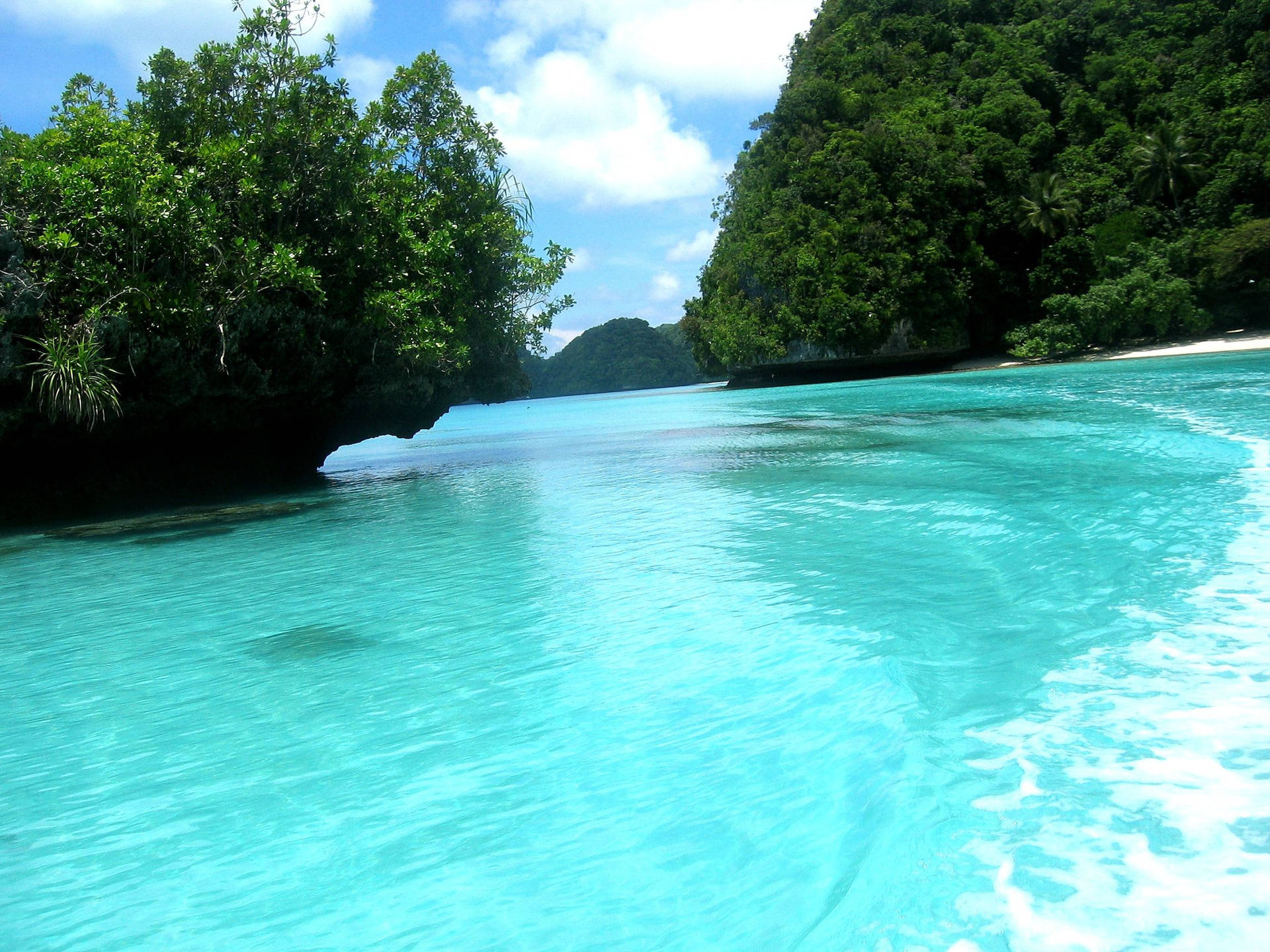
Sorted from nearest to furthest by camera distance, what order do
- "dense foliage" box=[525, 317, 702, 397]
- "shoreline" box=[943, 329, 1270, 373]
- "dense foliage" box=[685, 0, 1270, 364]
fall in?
1. "shoreline" box=[943, 329, 1270, 373]
2. "dense foliage" box=[685, 0, 1270, 364]
3. "dense foliage" box=[525, 317, 702, 397]

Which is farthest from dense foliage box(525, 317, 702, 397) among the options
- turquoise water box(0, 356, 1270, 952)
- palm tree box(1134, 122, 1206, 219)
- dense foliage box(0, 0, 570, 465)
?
turquoise water box(0, 356, 1270, 952)

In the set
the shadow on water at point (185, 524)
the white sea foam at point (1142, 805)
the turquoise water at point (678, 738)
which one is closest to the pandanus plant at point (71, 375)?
the shadow on water at point (185, 524)

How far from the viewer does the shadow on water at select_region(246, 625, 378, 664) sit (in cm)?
541

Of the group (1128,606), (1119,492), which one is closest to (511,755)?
(1128,606)

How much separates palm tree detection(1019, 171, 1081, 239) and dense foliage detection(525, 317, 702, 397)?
7713 centimetres

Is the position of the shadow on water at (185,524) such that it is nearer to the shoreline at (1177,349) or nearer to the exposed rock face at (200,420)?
the exposed rock face at (200,420)

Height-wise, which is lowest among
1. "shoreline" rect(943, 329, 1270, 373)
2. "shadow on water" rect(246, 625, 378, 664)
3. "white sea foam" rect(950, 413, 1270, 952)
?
"white sea foam" rect(950, 413, 1270, 952)

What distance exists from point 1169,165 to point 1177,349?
10.4 meters

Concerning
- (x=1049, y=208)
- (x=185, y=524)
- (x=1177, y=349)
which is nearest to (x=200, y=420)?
(x=185, y=524)

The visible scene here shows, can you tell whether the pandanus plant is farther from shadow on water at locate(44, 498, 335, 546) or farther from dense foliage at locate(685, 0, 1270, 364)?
dense foliage at locate(685, 0, 1270, 364)

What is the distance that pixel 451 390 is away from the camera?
18188 millimetres

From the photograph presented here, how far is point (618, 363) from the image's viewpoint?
436 feet

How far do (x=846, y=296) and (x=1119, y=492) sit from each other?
37.6 metres

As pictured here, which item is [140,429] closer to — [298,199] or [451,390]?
[298,199]
